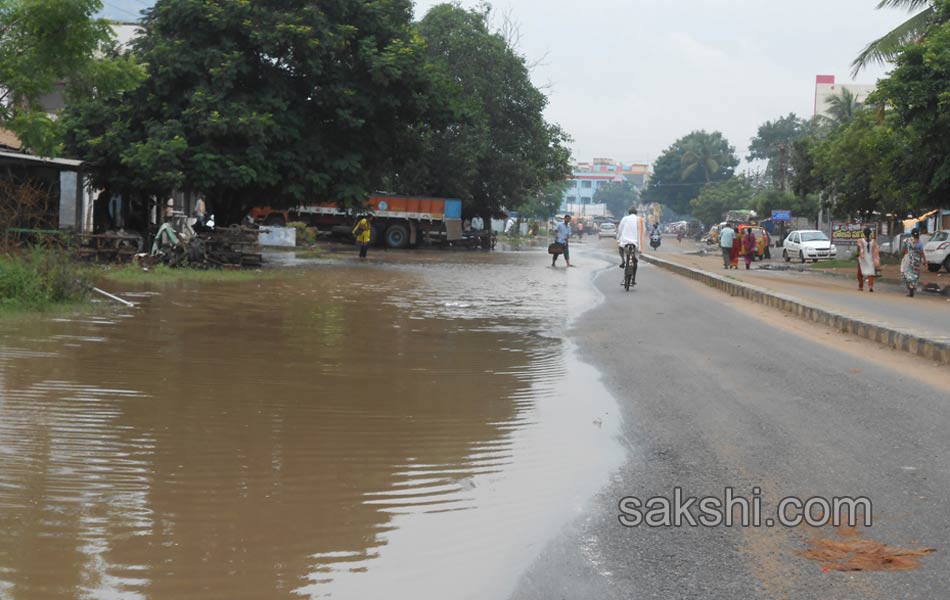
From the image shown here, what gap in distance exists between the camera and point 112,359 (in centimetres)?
874

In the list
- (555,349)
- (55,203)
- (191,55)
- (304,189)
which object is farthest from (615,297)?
(55,203)

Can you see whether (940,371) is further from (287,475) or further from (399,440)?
(287,475)

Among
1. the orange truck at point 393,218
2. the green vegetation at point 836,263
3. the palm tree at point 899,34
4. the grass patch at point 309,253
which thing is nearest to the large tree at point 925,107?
the palm tree at point 899,34

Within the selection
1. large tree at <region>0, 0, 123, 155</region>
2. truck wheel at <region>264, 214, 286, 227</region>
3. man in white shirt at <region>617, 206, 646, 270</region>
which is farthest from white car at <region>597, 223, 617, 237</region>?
large tree at <region>0, 0, 123, 155</region>

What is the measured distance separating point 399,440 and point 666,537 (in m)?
2.23

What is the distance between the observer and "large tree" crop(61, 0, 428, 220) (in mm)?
24359

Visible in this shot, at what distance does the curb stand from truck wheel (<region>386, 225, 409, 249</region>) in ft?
76.8

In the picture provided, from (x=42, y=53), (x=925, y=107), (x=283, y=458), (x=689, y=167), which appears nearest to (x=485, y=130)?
(x=925, y=107)

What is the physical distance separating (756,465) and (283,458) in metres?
2.62

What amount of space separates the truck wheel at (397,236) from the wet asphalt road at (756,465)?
107 feet

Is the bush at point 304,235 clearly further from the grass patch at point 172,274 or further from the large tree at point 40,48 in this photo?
the large tree at point 40,48

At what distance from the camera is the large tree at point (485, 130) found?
44.6 m

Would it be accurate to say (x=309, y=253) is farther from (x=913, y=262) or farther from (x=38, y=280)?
(x=38, y=280)

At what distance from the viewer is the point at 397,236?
1719 inches
